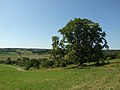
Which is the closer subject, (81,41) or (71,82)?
(71,82)

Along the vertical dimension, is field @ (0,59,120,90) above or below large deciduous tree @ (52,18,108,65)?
below

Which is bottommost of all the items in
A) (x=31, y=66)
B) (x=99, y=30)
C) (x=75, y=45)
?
(x=31, y=66)

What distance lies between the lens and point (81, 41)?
50406 millimetres

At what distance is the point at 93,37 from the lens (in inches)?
1978

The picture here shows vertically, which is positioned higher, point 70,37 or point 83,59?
point 70,37

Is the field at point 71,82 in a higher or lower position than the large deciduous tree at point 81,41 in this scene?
lower

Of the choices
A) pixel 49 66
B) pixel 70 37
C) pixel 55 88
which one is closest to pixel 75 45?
pixel 70 37

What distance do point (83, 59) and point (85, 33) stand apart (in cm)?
620

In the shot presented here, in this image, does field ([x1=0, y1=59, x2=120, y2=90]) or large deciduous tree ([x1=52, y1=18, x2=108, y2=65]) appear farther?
large deciduous tree ([x1=52, y1=18, x2=108, y2=65])

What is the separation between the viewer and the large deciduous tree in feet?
163

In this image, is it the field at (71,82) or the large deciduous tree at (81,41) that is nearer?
the field at (71,82)

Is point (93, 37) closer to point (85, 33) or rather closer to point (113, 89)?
point (85, 33)

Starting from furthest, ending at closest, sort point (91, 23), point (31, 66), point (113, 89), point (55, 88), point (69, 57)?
point (31, 66), point (91, 23), point (69, 57), point (55, 88), point (113, 89)

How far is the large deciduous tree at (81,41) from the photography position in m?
49.7
